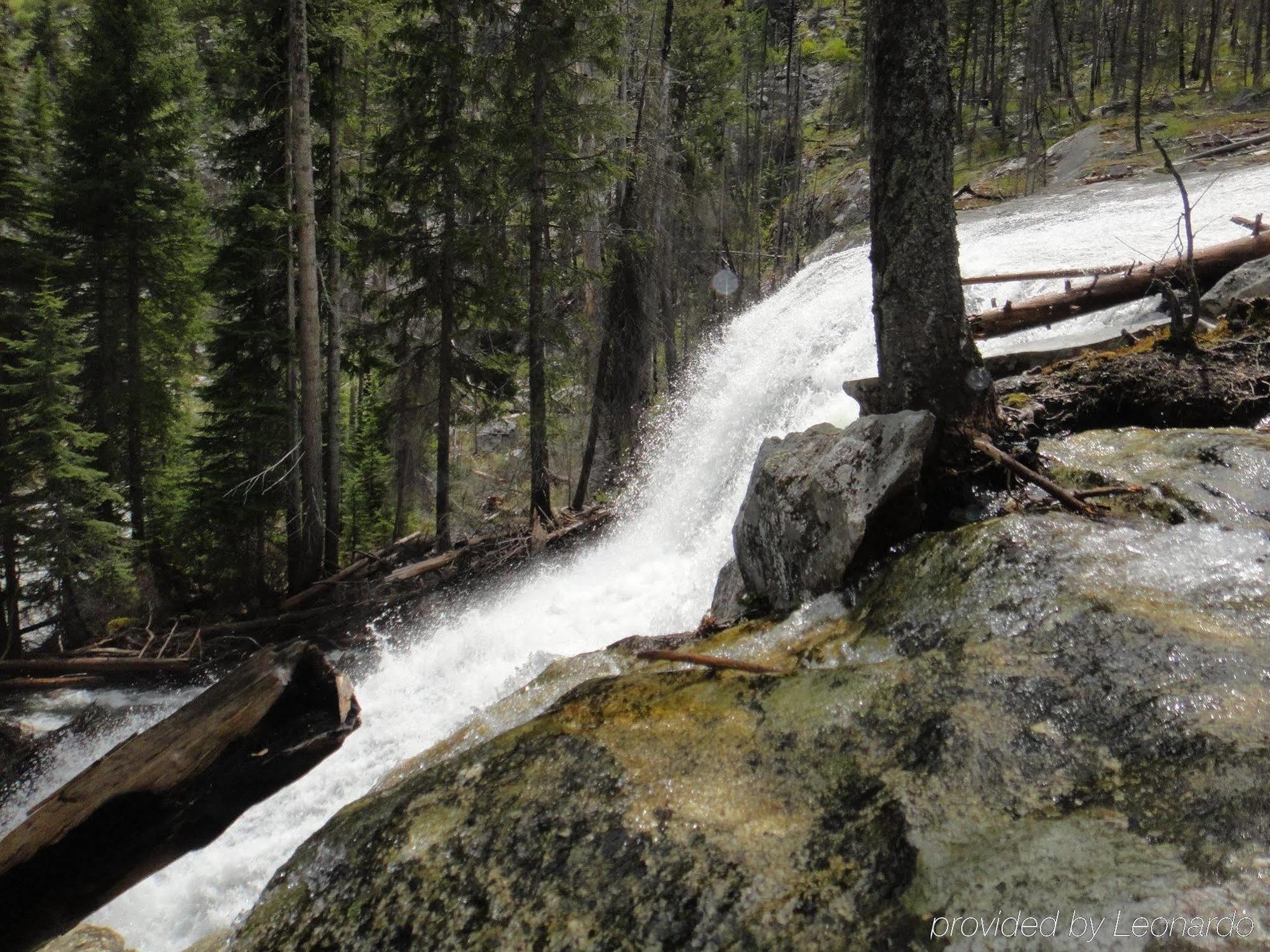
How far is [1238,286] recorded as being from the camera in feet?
22.4

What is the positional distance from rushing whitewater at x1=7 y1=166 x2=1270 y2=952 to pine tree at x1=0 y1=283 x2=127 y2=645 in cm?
527

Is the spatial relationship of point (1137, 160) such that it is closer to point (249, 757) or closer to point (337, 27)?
point (337, 27)

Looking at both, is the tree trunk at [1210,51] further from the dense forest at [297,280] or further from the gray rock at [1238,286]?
the gray rock at [1238,286]

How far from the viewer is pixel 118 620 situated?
13.8 m

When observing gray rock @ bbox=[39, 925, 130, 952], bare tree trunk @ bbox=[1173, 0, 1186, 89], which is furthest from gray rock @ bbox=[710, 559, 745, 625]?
bare tree trunk @ bbox=[1173, 0, 1186, 89]

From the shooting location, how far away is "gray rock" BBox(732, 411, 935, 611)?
4523 millimetres

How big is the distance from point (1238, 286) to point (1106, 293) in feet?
4.70

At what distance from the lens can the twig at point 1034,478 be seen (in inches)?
163

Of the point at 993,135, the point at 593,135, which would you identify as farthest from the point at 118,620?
the point at 993,135

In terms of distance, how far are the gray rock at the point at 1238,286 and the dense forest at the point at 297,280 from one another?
31.5 feet

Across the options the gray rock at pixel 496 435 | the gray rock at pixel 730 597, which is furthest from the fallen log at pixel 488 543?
the gray rock at pixel 496 435

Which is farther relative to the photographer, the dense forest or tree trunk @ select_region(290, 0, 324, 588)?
the dense forest

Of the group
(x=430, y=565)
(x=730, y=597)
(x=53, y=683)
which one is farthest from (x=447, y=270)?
(x=730, y=597)

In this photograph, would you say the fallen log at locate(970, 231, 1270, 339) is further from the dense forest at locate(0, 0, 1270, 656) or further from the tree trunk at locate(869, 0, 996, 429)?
the dense forest at locate(0, 0, 1270, 656)
